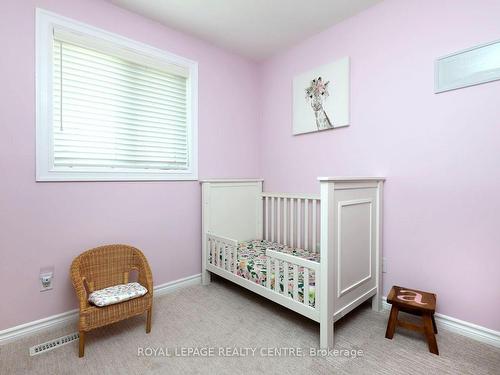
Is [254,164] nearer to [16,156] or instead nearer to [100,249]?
[100,249]

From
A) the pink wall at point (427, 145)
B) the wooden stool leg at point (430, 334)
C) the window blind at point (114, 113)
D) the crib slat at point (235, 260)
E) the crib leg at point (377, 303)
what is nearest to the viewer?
the wooden stool leg at point (430, 334)

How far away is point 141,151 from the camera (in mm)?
2305

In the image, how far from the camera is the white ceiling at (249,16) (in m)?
2.07

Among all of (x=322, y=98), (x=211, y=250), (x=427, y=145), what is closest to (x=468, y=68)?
(x=427, y=145)

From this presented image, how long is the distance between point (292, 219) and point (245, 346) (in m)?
1.28

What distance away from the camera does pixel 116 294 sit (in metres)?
1.69

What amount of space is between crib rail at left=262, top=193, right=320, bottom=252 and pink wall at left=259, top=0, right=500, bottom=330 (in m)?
0.40

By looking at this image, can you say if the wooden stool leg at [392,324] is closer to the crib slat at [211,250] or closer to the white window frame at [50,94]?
the crib slat at [211,250]

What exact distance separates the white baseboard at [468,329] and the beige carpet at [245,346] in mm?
47

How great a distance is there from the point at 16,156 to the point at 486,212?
9.88ft

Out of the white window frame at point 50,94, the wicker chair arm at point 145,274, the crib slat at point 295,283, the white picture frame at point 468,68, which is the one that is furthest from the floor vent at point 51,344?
the white picture frame at point 468,68

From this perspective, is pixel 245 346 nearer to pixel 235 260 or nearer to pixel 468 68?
→ pixel 235 260

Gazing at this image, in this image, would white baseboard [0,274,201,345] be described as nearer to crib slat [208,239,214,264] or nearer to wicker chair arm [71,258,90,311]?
wicker chair arm [71,258,90,311]

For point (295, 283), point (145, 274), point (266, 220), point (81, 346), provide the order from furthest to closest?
point (266, 220), point (145, 274), point (295, 283), point (81, 346)
